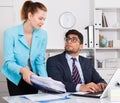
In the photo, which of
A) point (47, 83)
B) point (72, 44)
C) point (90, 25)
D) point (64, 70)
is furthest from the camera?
point (90, 25)

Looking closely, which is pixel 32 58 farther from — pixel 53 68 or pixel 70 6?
pixel 70 6

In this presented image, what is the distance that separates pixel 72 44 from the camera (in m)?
2.93

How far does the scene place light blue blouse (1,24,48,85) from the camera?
7.28 feet

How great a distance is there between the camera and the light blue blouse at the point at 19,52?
7.28ft

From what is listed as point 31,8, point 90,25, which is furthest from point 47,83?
point 90,25

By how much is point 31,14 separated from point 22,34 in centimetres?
20

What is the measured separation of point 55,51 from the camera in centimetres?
443

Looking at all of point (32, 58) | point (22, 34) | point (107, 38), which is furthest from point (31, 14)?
point (107, 38)

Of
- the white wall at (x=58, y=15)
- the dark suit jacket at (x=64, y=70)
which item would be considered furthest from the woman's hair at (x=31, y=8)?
the white wall at (x=58, y=15)

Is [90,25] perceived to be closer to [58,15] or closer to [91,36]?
[91,36]

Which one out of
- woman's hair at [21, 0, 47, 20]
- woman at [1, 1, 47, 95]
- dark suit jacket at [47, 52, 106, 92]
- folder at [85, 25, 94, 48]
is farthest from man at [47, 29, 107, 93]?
folder at [85, 25, 94, 48]

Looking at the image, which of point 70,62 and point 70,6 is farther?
point 70,6

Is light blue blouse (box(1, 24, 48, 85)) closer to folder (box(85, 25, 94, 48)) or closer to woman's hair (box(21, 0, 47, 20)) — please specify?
woman's hair (box(21, 0, 47, 20))

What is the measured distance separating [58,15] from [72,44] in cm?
158
